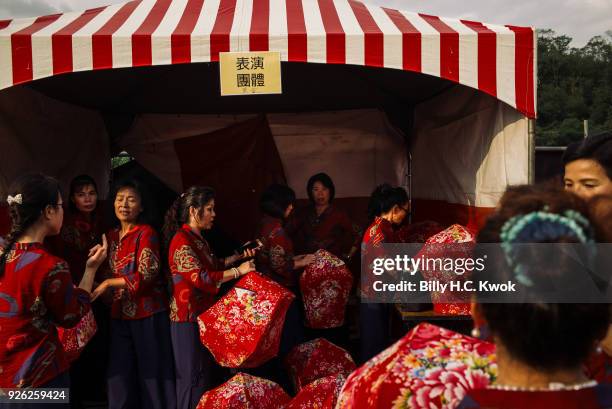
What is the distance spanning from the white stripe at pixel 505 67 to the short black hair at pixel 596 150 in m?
1.10

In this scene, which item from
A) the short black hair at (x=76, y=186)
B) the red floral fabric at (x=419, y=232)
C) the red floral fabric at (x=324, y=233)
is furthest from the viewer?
the red floral fabric at (x=324, y=233)

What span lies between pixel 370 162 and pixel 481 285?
188 inches

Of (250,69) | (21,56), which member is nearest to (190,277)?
(250,69)

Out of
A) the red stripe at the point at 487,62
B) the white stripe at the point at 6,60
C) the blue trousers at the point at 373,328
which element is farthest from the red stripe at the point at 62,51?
the blue trousers at the point at 373,328

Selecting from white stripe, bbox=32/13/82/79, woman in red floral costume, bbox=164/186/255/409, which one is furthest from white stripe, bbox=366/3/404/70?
white stripe, bbox=32/13/82/79

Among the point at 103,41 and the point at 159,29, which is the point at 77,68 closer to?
the point at 103,41

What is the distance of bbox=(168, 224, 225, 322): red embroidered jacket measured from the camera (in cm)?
282

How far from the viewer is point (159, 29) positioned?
9.83 feet

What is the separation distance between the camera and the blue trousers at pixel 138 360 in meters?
2.90

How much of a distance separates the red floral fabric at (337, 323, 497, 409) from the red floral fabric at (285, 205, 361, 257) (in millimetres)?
3097

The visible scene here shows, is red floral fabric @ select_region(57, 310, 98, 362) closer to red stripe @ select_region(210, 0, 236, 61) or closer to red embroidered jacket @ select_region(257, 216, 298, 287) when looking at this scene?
red embroidered jacket @ select_region(257, 216, 298, 287)

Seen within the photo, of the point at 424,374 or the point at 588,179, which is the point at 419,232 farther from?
the point at 424,374

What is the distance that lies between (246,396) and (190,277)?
68 centimetres

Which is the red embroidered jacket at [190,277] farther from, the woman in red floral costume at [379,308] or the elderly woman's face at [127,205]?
the woman in red floral costume at [379,308]
